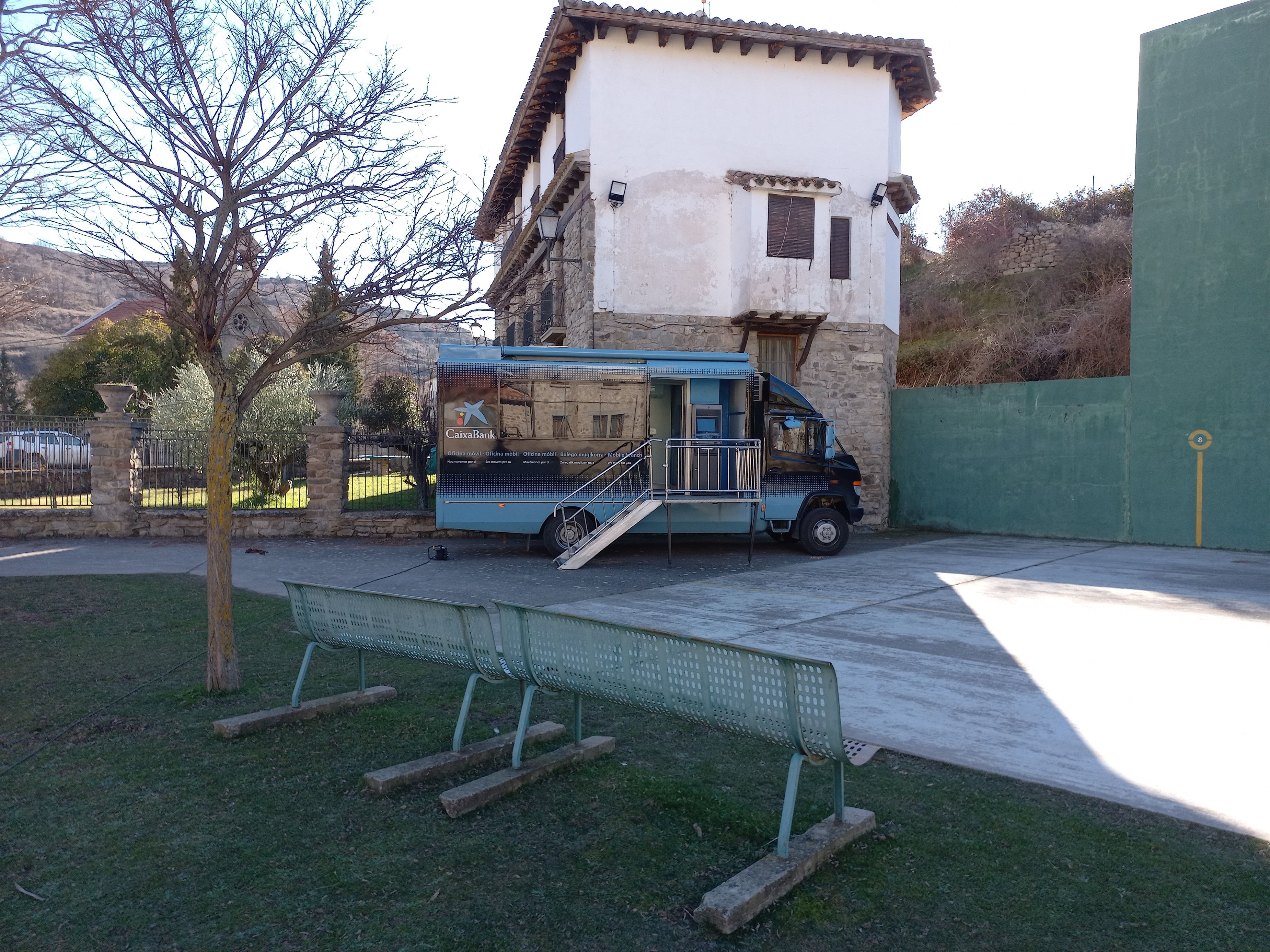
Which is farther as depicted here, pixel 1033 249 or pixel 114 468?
pixel 1033 249

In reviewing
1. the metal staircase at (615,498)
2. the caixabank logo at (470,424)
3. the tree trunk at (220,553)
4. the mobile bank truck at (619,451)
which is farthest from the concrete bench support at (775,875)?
the caixabank logo at (470,424)

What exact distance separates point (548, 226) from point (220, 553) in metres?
13.6

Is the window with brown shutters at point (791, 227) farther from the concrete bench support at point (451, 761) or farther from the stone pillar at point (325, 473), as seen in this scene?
the concrete bench support at point (451, 761)

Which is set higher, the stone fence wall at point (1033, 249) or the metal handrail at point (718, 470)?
the stone fence wall at point (1033, 249)

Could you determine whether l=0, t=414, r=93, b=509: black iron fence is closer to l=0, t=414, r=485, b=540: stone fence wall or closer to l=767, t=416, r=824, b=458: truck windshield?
l=0, t=414, r=485, b=540: stone fence wall

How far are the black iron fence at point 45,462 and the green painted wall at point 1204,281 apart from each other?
18638 millimetres

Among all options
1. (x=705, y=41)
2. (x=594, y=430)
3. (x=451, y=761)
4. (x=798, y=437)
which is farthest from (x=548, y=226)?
(x=451, y=761)

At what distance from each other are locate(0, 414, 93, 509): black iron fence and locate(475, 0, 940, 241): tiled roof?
896 cm

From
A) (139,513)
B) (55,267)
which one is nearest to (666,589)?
(55,267)

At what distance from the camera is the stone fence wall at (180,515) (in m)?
16.0

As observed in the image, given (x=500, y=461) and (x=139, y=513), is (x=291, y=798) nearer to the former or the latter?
(x=500, y=461)

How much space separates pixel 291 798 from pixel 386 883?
1119 millimetres

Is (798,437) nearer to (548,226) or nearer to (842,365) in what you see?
(842,365)

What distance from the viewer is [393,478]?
20.0 meters
